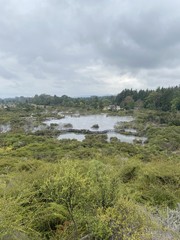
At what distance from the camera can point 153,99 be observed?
6341cm

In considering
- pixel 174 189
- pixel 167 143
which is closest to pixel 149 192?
pixel 174 189

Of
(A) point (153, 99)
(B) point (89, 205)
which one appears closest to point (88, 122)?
(A) point (153, 99)

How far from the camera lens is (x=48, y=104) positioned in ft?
294

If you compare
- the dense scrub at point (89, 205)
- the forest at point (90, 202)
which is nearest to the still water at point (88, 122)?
the forest at point (90, 202)

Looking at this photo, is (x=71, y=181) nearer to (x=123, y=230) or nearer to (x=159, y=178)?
(x=123, y=230)

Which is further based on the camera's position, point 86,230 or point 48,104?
point 48,104

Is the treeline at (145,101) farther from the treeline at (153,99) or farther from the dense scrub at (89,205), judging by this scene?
the dense scrub at (89,205)

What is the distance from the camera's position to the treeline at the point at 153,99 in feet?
183

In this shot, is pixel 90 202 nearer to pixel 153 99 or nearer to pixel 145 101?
pixel 153 99

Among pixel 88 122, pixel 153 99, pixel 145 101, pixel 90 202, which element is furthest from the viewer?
pixel 145 101

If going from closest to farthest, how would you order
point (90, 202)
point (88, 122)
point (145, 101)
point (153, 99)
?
1. point (90, 202)
2. point (88, 122)
3. point (153, 99)
4. point (145, 101)

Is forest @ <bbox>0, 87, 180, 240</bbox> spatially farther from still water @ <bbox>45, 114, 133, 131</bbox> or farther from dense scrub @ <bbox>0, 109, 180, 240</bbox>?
still water @ <bbox>45, 114, 133, 131</bbox>

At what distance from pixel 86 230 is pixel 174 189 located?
4.14m

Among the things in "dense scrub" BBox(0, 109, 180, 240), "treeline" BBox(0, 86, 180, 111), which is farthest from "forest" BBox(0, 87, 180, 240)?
"treeline" BBox(0, 86, 180, 111)
